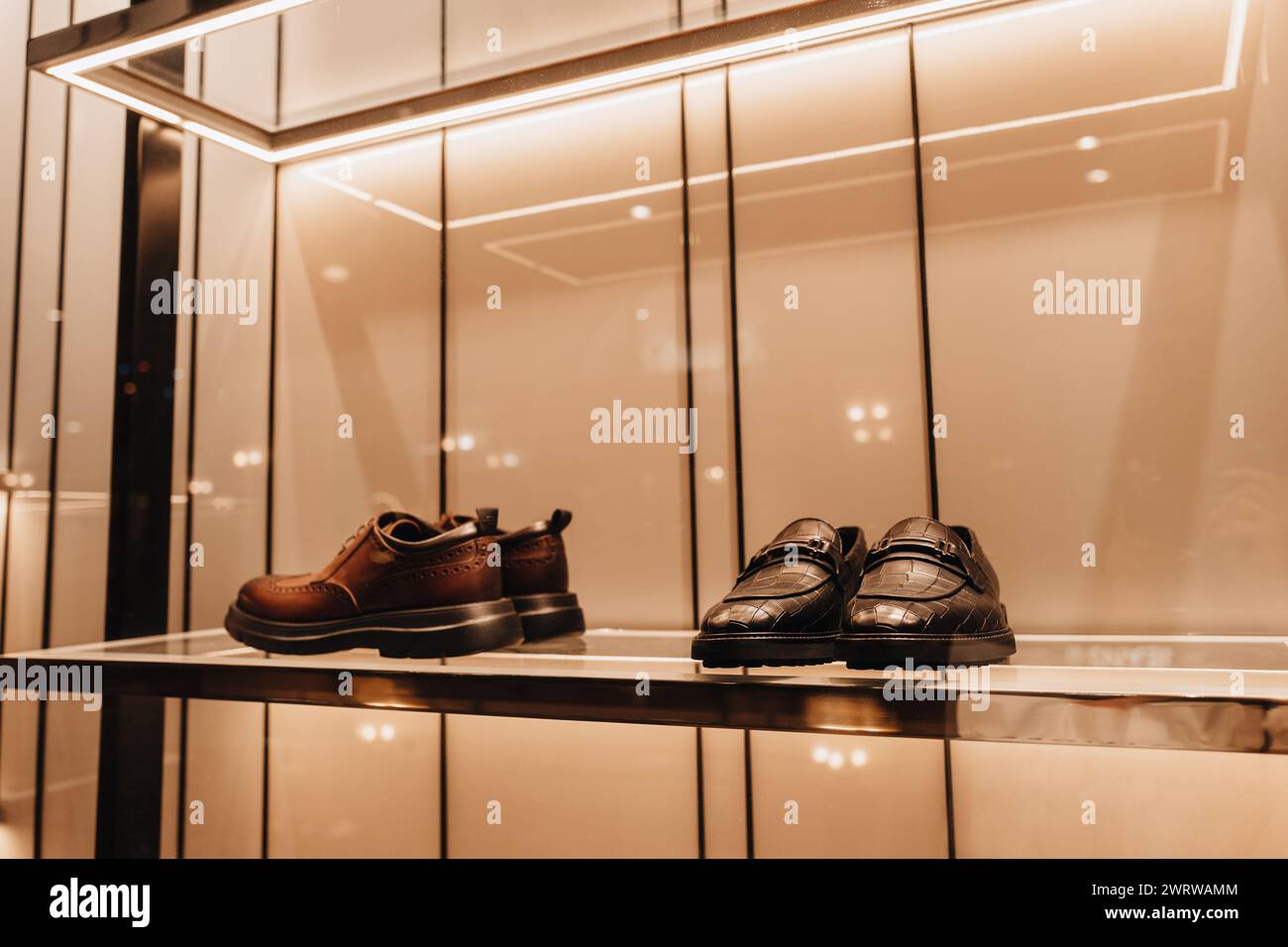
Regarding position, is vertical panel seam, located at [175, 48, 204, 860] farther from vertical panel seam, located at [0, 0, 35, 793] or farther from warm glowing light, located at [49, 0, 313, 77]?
warm glowing light, located at [49, 0, 313, 77]

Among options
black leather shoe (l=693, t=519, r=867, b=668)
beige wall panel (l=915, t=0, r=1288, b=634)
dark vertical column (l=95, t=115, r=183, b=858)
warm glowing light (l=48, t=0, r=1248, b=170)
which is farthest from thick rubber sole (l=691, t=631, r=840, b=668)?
dark vertical column (l=95, t=115, r=183, b=858)

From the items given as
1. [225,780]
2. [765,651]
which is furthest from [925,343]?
[225,780]

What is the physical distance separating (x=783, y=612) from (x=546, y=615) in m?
0.63

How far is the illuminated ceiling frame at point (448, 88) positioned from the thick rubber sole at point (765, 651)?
1.17 metres

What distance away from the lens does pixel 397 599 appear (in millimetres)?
1459

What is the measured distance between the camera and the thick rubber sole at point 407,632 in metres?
1.41

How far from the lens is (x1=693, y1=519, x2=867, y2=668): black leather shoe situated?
3.64 ft

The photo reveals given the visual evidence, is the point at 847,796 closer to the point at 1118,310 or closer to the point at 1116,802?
the point at 1116,802

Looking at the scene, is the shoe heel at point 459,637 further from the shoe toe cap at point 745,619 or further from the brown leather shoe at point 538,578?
the shoe toe cap at point 745,619

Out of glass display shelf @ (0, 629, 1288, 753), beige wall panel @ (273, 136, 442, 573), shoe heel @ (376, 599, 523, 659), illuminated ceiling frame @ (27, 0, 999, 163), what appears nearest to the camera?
A: glass display shelf @ (0, 629, 1288, 753)
